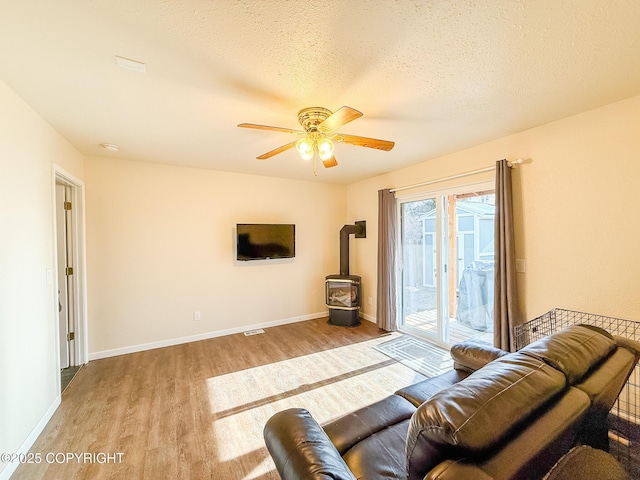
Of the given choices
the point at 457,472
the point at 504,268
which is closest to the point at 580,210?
the point at 504,268

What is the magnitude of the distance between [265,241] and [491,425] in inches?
152

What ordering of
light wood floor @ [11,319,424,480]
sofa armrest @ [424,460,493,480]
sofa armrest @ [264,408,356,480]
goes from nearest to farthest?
sofa armrest @ [424,460,493,480], sofa armrest @ [264,408,356,480], light wood floor @ [11,319,424,480]

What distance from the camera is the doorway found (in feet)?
10.1

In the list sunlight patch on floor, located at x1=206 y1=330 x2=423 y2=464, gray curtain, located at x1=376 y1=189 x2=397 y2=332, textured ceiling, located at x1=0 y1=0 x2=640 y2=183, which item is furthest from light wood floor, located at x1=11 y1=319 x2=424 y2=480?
textured ceiling, located at x1=0 y1=0 x2=640 y2=183

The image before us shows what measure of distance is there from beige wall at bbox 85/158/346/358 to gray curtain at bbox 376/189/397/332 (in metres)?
1.26

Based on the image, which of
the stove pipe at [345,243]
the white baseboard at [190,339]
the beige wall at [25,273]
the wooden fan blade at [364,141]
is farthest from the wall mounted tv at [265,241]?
the wooden fan blade at [364,141]

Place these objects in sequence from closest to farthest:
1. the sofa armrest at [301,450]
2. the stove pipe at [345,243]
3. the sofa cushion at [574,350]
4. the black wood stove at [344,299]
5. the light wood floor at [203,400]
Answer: the sofa armrest at [301,450] < the sofa cushion at [574,350] < the light wood floor at [203,400] < the black wood stove at [344,299] < the stove pipe at [345,243]

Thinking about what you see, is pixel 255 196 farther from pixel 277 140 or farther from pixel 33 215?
pixel 33 215

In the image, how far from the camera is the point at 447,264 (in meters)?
3.56

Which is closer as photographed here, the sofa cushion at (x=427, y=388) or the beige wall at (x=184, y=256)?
the sofa cushion at (x=427, y=388)

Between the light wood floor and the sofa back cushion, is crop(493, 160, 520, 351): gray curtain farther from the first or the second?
the sofa back cushion

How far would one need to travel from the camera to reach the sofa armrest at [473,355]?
72.2 inches

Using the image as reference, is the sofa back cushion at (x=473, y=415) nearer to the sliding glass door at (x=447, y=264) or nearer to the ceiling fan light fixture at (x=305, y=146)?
the ceiling fan light fixture at (x=305, y=146)

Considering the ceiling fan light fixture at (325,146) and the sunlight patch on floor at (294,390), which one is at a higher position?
the ceiling fan light fixture at (325,146)
